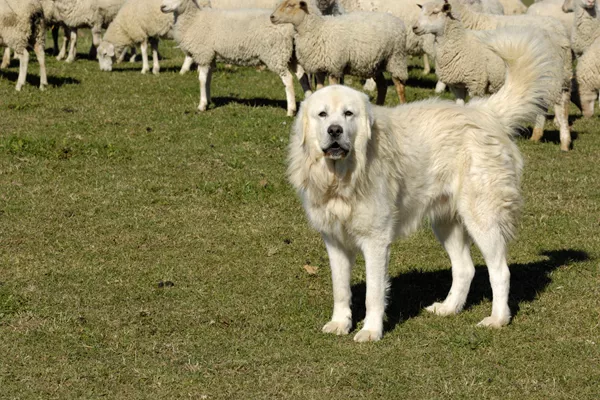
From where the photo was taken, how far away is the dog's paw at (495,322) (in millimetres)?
6816

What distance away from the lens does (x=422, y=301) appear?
7.55 meters

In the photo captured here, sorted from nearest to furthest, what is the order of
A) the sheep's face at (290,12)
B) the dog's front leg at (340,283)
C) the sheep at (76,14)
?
the dog's front leg at (340,283), the sheep's face at (290,12), the sheep at (76,14)

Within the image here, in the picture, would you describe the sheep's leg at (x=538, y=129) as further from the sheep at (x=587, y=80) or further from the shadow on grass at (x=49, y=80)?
the shadow on grass at (x=49, y=80)

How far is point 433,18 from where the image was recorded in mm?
13352

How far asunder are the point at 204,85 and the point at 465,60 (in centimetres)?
388

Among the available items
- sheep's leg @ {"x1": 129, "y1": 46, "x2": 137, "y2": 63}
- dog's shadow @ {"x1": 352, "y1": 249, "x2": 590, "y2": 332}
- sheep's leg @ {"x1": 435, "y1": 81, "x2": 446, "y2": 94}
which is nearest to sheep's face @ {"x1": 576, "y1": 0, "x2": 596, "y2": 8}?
sheep's leg @ {"x1": 435, "y1": 81, "x2": 446, "y2": 94}

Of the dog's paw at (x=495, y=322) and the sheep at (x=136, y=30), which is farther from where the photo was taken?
the sheep at (x=136, y=30)

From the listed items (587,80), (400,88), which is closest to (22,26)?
(400,88)

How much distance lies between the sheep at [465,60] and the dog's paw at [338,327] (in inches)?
271

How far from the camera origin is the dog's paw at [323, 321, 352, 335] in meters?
6.66

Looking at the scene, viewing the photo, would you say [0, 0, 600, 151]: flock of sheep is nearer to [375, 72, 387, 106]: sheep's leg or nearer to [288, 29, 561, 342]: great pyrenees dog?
[375, 72, 387, 106]: sheep's leg

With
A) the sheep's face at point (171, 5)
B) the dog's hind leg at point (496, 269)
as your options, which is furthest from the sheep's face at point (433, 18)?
the dog's hind leg at point (496, 269)

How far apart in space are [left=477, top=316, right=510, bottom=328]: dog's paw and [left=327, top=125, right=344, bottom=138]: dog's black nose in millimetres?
1763

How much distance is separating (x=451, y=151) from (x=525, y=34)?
1.11 m
